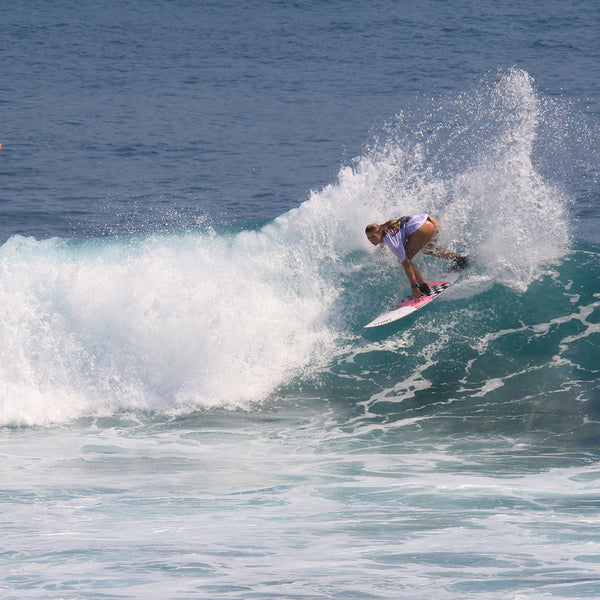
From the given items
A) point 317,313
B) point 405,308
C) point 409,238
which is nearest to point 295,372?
point 317,313

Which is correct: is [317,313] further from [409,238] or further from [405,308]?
[409,238]

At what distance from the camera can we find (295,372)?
11.7 m

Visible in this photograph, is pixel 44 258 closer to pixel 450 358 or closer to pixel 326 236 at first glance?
pixel 326 236

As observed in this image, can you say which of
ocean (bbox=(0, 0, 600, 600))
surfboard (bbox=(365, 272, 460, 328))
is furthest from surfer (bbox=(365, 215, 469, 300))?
ocean (bbox=(0, 0, 600, 600))

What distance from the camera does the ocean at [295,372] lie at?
6133 mm

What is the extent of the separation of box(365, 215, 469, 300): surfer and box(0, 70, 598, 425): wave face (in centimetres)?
63

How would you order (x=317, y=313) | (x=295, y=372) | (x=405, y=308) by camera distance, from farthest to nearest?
(x=317, y=313) < (x=405, y=308) < (x=295, y=372)

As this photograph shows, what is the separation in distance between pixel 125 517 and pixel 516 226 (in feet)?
28.4

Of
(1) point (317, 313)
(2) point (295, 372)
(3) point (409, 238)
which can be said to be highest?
(3) point (409, 238)

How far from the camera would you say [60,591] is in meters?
5.48

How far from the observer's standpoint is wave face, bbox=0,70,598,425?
37.3 ft

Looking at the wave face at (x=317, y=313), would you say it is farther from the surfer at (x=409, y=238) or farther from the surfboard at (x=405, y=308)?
the surfer at (x=409, y=238)

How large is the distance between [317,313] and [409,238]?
6.04ft

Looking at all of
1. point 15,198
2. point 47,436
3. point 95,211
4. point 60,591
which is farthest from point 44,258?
point 60,591
